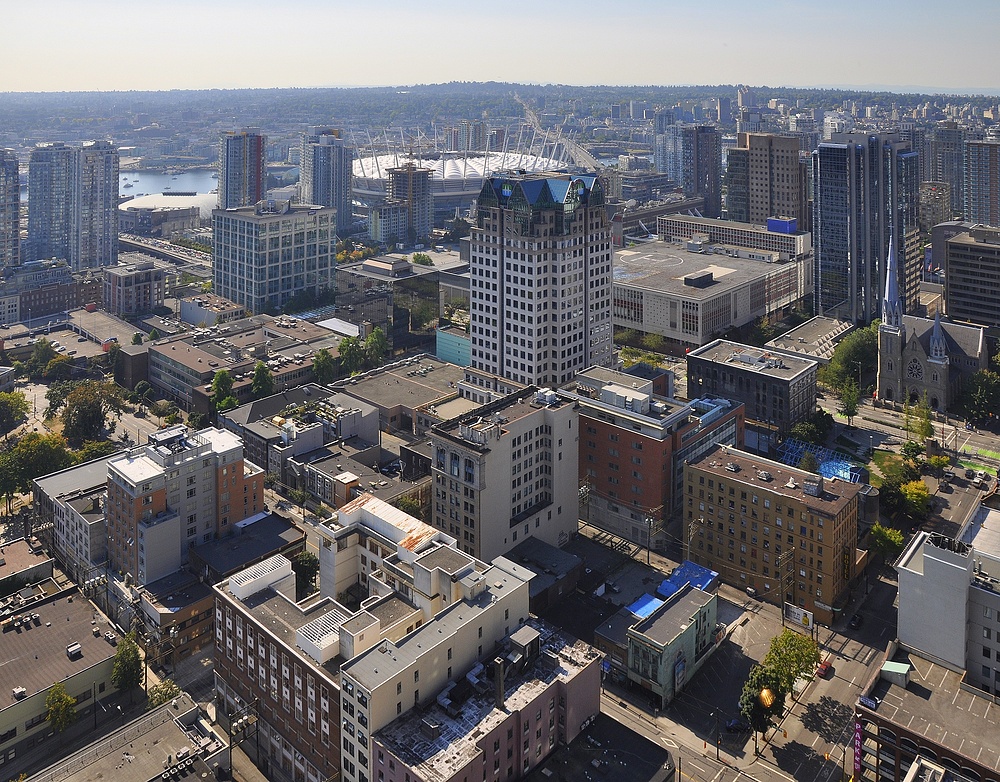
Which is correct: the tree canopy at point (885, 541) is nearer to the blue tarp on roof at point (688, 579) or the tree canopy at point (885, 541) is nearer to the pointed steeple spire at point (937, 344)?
the blue tarp on roof at point (688, 579)

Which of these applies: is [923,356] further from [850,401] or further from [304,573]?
[304,573]

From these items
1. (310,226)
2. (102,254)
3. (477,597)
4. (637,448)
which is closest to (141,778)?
(477,597)

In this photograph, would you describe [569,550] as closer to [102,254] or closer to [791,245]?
[791,245]

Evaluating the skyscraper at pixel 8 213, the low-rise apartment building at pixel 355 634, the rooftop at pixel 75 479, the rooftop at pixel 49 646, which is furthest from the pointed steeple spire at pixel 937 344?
the skyscraper at pixel 8 213

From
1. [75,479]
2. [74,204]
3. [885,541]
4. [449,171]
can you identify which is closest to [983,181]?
[885,541]

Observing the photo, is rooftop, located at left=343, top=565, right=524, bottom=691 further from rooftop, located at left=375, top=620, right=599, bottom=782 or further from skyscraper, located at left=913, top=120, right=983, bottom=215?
skyscraper, located at left=913, top=120, right=983, bottom=215
